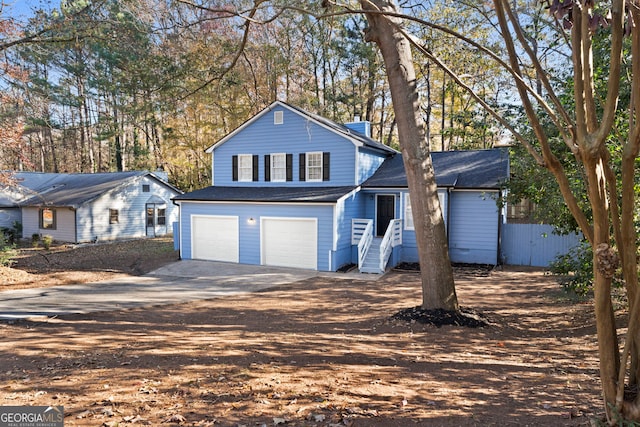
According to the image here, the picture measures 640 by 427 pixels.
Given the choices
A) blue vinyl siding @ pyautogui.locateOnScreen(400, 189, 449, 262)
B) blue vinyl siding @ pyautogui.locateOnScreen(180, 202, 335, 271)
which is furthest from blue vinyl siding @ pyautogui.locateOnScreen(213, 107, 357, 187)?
blue vinyl siding @ pyautogui.locateOnScreen(400, 189, 449, 262)

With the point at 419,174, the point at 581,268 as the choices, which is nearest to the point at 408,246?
the point at 419,174

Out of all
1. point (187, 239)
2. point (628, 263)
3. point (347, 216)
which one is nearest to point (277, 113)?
point (347, 216)

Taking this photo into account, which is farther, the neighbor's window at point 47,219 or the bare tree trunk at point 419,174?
the neighbor's window at point 47,219

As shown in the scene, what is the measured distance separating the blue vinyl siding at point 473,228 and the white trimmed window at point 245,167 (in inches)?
346

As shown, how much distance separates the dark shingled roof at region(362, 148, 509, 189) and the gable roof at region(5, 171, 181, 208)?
1602cm

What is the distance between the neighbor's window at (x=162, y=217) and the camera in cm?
2826

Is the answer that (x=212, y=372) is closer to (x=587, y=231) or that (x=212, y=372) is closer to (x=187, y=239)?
(x=587, y=231)

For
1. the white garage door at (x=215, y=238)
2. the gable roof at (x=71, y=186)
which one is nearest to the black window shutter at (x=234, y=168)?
the white garage door at (x=215, y=238)

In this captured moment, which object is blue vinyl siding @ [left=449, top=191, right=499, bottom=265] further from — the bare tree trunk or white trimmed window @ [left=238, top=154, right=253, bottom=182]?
the bare tree trunk

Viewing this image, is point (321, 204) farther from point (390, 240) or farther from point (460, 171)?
point (460, 171)

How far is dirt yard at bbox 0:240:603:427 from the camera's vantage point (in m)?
3.73

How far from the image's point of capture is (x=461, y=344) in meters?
6.43

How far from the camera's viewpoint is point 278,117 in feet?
59.7

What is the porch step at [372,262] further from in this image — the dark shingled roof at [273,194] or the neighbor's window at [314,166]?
the neighbor's window at [314,166]
